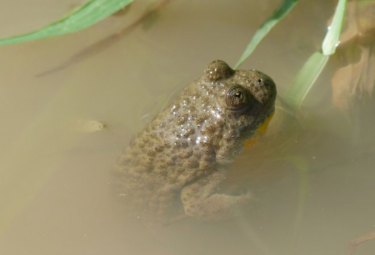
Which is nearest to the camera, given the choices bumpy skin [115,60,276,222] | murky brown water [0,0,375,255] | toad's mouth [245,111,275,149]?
bumpy skin [115,60,276,222]

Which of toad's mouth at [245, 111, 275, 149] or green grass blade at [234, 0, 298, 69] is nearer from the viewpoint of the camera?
toad's mouth at [245, 111, 275, 149]

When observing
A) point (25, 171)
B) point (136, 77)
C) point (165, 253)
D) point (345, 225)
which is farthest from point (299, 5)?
point (25, 171)

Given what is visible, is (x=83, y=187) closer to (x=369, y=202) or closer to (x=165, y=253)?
(x=165, y=253)

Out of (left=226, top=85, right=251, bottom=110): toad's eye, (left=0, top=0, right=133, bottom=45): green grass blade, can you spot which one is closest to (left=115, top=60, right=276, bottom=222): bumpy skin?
(left=226, top=85, right=251, bottom=110): toad's eye

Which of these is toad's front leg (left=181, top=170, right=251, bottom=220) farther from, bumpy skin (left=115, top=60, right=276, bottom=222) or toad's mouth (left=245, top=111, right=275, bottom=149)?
toad's mouth (left=245, top=111, right=275, bottom=149)

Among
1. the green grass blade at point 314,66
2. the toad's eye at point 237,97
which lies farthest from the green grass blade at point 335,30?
the toad's eye at point 237,97

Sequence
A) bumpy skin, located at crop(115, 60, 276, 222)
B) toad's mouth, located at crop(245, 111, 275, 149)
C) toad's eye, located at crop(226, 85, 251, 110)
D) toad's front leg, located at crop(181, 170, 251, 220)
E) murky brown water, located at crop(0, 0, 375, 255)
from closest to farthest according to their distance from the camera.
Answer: toad's eye, located at crop(226, 85, 251, 110), bumpy skin, located at crop(115, 60, 276, 222), toad's mouth, located at crop(245, 111, 275, 149), toad's front leg, located at crop(181, 170, 251, 220), murky brown water, located at crop(0, 0, 375, 255)
